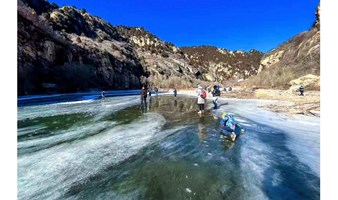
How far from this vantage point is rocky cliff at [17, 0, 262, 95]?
44375mm

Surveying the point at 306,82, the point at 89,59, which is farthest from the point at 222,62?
the point at 306,82

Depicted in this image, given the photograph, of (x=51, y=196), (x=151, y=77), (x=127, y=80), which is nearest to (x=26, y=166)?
(x=51, y=196)

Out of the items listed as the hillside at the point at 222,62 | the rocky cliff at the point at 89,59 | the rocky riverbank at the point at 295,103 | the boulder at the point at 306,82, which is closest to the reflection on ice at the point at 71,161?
the rocky riverbank at the point at 295,103

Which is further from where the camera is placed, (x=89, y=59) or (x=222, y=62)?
(x=222, y=62)

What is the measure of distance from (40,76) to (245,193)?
45.4 meters

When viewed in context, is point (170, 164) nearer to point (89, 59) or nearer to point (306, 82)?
point (306, 82)

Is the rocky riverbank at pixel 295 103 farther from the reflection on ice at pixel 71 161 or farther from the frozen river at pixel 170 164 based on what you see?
the reflection on ice at pixel 71 161

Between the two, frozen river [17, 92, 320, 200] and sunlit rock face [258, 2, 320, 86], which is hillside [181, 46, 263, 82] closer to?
sunlit rock face [258, 2, 320, 86]

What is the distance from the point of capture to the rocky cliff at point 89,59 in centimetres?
4438

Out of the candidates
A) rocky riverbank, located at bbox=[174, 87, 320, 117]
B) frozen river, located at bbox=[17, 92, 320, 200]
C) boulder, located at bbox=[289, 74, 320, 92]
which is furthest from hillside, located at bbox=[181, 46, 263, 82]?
frozen river, located at bbox=[17, 92, 320, 200]

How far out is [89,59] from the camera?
63.7 meters

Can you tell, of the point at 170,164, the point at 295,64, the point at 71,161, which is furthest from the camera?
the point at 295,64

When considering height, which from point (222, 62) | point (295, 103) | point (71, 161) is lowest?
point (71, 161)

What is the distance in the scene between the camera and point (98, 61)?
65.6m
